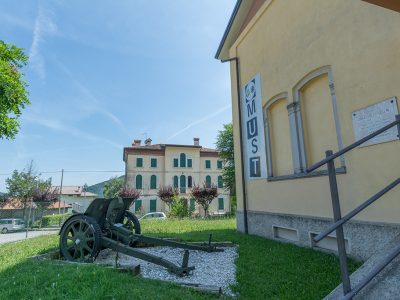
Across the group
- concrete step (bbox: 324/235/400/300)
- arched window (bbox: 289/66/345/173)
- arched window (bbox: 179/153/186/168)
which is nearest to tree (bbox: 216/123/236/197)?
arched window (bbox: 179/153/186/168)

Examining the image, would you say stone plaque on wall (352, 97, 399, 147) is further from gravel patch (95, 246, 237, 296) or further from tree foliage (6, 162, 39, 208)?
tree foliage (6, 162, 39, 208)

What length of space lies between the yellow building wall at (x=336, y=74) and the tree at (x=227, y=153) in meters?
18.5

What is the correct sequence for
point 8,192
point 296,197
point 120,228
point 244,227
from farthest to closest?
point 8,192, point 244,227, point 296,197, point 120,228

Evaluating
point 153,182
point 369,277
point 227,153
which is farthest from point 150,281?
point 153,182

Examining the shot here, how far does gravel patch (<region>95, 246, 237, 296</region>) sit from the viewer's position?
180 inches

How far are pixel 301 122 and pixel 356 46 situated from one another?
2202 millimetres

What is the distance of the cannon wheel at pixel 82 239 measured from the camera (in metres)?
5.57

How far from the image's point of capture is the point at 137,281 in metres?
4.15

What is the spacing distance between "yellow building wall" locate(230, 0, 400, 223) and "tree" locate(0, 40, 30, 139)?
1126cm

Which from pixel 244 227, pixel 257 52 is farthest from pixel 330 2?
pixel 244 227

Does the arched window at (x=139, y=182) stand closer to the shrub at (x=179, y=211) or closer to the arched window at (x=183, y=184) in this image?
the arched window at (x=183, y=184)

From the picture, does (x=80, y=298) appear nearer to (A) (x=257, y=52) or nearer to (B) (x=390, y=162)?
(B) (x=390, y=162)

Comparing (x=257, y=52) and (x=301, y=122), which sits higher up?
(x=257, y=52)

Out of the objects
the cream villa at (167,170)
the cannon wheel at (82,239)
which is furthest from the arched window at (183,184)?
the cannon wheel at (82,239)
